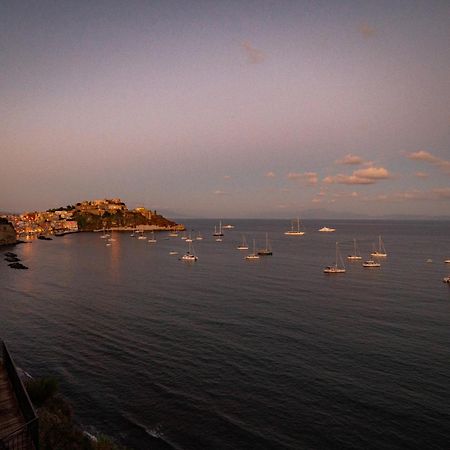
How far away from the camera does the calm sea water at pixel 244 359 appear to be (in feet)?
69.9

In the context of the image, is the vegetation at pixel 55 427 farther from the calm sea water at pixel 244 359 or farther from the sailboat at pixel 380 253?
the sailboat at pixel 380 253

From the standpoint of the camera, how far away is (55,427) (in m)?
15.0

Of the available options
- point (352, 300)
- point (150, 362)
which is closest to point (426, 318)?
point (352, 300)

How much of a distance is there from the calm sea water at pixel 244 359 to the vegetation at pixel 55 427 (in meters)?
4.03

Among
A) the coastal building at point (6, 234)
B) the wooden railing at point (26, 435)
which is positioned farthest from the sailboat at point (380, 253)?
the coastal building at point (6, 234)

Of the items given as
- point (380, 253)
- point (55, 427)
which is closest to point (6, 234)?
point (380, 253)

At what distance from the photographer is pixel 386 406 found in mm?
23516

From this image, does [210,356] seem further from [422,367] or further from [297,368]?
[422,367]

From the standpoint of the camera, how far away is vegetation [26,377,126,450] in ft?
45.4

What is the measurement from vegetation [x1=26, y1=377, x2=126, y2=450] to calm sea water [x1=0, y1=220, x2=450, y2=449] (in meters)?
4.03

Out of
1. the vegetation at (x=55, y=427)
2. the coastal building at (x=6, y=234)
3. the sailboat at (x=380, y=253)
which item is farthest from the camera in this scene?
the coastal building at (x=6, y=234)

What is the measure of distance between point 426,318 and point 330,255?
75924mm

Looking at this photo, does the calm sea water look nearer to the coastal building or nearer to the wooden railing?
the wooden railing

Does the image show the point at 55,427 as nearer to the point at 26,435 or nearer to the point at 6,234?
the point at 26,435
